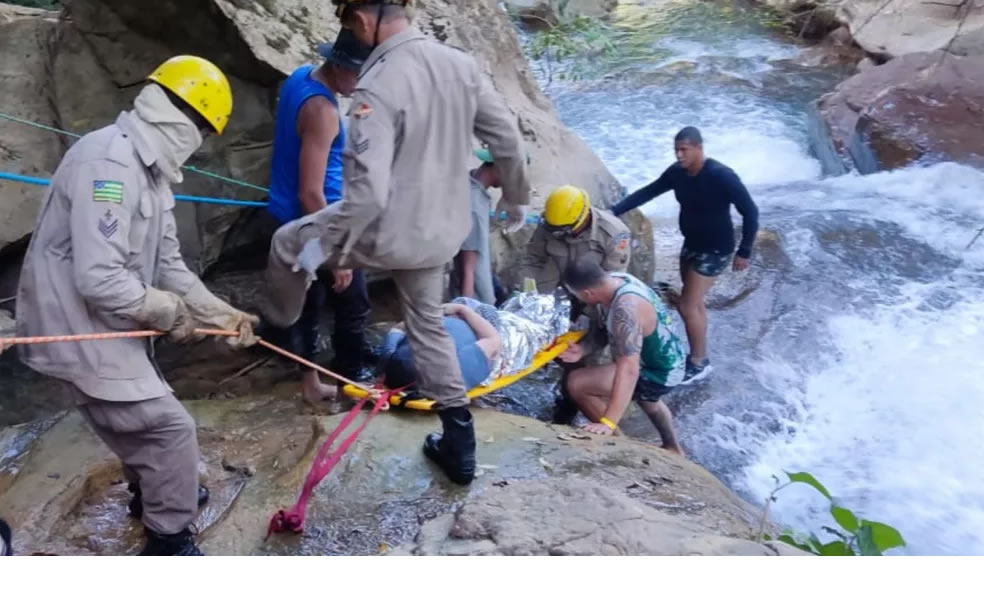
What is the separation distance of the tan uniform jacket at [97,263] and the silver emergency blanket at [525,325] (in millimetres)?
1979

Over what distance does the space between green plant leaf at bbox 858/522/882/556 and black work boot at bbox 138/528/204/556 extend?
227 centimetres

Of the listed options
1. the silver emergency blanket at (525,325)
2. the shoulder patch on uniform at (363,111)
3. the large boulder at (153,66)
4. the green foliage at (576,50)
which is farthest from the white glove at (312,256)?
the green foliage at (576,50)

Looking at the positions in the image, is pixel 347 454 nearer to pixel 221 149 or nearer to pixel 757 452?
pixel 221 149

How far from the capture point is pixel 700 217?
18.2 feet

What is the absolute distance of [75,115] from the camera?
4.87m

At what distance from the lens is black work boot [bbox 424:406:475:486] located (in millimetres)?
3299

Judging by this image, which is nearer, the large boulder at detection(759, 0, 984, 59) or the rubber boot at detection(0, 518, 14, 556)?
the rubber boot at detection(0, 518, 14, 556)

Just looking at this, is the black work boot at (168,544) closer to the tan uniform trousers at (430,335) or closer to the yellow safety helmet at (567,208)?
the tan uniform trousers at (430,335)

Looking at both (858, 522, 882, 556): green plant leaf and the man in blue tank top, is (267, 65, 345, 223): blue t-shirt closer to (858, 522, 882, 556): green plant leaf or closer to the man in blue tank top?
the man in blue tank top

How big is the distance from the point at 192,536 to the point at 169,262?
0.96 meters

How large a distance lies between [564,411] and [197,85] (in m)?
2.94

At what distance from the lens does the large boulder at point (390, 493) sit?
2721mm

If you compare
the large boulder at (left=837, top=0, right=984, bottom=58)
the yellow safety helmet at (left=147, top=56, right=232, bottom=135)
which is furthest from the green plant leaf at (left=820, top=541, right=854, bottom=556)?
the large boulder at (left=837, top=0, right=984, bottom=58)

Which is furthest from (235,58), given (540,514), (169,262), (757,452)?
(757,452)
